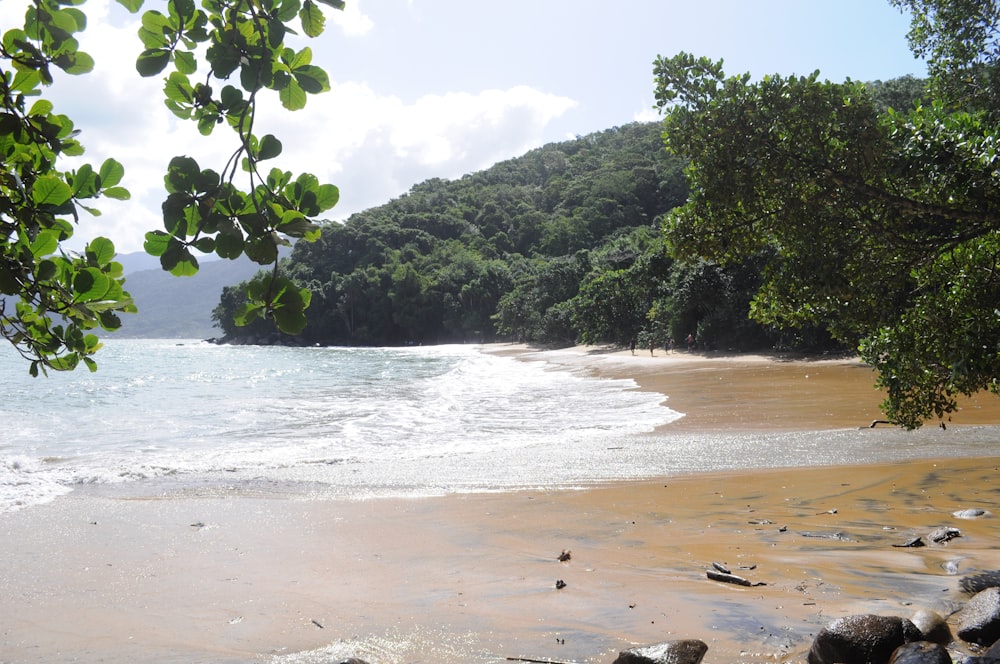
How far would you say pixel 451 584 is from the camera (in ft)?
15.7

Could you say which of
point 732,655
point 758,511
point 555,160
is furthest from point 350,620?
point 555,160

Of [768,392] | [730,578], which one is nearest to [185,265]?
[730,578]

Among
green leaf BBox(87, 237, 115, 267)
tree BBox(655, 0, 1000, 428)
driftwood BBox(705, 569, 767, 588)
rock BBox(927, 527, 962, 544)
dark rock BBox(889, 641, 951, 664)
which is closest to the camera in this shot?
green leaf BBox(87, 237, 115, 267)

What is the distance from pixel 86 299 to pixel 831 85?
514cm

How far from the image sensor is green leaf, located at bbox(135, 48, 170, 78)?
1875 mm

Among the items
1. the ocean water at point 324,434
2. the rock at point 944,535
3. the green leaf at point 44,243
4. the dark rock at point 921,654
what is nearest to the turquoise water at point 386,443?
the ocean water at point 324,434

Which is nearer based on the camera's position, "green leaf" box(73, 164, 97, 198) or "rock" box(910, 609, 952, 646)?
"green leaf" box(73, 164, 97, 198)

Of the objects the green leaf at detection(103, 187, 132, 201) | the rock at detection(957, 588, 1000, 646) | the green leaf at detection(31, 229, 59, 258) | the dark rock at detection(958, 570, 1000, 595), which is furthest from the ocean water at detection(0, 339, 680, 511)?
the green leaf at detection(31, 229, 59, 258)

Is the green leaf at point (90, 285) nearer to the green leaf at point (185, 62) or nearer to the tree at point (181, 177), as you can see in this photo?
the tree at point (181, 177)

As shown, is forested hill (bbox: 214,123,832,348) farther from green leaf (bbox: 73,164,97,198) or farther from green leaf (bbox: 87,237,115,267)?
green leaf (bbox: 73,164,97,198)

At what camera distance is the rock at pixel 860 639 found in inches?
127

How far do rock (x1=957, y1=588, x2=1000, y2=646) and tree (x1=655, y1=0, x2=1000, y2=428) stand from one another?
5.25ft

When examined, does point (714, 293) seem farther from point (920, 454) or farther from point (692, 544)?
point (692, 544)

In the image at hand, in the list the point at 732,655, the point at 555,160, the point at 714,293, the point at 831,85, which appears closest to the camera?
the point at 732,655
